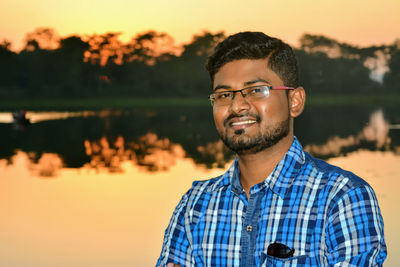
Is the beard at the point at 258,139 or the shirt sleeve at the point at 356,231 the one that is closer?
the shirt sleeve at the point at 356,231

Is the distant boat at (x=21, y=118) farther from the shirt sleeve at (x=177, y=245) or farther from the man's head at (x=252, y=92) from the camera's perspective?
the man's head at (x=252, y=92)

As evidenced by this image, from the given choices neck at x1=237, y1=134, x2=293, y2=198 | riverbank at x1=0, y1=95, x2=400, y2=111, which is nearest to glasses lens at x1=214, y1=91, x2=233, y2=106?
neck at x1=237, y1=134, x2=293, y2=198

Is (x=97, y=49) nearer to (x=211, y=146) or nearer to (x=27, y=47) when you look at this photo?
(x=27, y=47)

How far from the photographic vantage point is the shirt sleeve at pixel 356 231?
8.10 ft

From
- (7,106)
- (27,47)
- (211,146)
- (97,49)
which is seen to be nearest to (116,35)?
(97,49)

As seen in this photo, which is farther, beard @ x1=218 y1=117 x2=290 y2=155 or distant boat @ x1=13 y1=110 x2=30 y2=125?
distant boat @ x1=13 y1=110 x2=30 y2=125

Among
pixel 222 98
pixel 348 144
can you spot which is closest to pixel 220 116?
pixel 222 98

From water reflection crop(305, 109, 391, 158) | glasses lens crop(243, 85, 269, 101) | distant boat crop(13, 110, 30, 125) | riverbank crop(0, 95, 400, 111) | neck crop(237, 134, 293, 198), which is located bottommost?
neck crop(237, 134, 293, 198)

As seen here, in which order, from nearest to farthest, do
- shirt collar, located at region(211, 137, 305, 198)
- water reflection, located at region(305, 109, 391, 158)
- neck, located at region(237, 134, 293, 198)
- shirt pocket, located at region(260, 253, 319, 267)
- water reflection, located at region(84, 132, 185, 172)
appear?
1. shirt pocket, located at region(260, 253, 319, 267)
2. shirt collar, located at region(211, 137, 305, 198)
3. neck, located at region(237, 134, 293, 198)
4. water reflection, located at region(84, 132, 185, 172)
5. water reflection, located at region(305, 109, 391, 158)

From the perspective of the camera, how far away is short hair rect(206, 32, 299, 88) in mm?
2832

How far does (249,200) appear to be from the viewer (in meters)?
2.80

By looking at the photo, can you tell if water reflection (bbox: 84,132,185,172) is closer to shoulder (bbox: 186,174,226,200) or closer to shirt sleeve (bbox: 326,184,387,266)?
shoulder (bbox: 186,174,226,200)

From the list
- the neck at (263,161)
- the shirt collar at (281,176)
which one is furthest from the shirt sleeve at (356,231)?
the neck at (263,161)

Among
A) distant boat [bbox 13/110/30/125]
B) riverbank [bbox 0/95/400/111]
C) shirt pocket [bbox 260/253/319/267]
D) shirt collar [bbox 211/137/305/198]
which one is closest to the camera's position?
shirt pocket [bbox 260/253/319/267]
